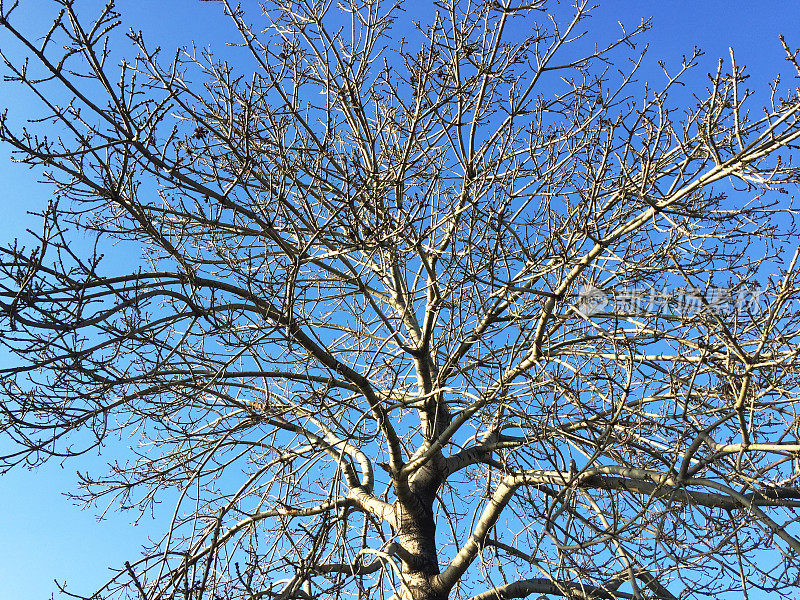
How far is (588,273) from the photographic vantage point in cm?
587

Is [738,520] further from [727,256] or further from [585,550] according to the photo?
[727,256]

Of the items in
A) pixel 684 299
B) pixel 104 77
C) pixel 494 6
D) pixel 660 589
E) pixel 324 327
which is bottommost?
pixel 660 589

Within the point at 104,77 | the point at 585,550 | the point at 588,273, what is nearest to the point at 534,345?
the point at 588,273

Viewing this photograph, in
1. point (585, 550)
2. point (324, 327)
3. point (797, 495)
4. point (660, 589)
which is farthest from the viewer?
point (324, 327)

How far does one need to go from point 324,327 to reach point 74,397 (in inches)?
142

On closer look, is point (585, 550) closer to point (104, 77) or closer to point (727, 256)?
point (727, 256)

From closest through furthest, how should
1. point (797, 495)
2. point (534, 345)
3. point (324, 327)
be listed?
1. point (797, 495)
2. point (534, 345)
3. point (324, 327)

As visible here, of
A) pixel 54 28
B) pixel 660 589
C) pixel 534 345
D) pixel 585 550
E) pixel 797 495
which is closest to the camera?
pixel 54 28

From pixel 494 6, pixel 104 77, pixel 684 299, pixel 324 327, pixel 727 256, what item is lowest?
pixel 684 299

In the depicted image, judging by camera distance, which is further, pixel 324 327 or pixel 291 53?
pixel 324 327

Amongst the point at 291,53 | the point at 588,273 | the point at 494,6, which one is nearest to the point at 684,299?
the point at 588,273

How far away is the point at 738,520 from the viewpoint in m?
4.75

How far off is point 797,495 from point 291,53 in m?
5.40

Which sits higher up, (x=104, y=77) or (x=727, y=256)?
(x=104, y=77)
